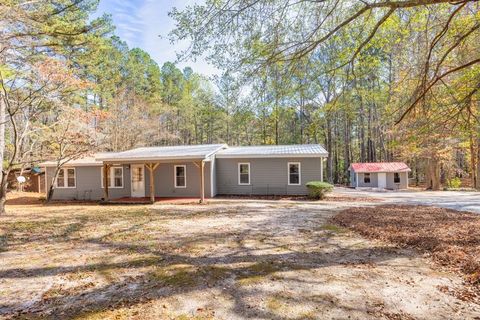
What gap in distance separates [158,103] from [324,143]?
69.6ft

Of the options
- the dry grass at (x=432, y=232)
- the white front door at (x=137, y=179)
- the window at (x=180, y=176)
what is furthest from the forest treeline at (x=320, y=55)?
the window at (x=180, y=176)

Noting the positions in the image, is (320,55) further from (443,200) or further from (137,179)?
(137,179)

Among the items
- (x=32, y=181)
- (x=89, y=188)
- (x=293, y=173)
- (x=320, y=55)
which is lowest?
(x=89, y=188)

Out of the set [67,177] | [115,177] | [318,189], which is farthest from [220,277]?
[67,177]

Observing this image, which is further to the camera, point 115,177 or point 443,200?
point 115,177

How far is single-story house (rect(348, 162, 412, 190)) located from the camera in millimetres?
26000

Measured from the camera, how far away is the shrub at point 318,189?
48.2 ft

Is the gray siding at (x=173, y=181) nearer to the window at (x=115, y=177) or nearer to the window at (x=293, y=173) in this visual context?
the window at (x=115, y=177)

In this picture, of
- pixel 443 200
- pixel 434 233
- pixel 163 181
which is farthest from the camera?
pixel 163 181

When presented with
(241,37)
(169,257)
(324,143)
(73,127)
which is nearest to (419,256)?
(169,257)

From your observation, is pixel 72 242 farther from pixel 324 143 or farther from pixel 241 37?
pixel 324 143

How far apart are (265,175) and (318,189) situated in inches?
124

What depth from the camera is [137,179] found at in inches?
652

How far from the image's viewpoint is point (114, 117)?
2464 centimetres
